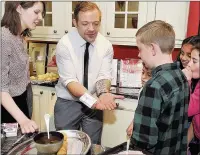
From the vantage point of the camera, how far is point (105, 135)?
2293 mm

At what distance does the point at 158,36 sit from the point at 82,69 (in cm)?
82

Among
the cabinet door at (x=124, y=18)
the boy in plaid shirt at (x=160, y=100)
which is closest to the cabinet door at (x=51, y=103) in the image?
the cabinet door at (x=124, y=18)

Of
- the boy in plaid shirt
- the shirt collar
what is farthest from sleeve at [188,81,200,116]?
the shirt collar

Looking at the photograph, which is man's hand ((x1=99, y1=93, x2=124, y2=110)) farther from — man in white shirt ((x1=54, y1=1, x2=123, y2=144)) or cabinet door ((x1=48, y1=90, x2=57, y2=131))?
cabinet door ((x1=48, y1=90, x2=57, y2=131))

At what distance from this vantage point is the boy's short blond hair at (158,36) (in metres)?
1.10

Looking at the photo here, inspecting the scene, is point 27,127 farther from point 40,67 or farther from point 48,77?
point 40,67

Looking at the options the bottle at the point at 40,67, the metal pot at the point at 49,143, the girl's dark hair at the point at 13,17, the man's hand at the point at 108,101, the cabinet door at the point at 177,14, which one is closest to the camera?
the metal pot at the point at 49,143

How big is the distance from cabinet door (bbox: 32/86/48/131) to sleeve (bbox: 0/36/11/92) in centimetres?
114

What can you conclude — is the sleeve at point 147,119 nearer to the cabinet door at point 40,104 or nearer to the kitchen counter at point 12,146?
the kitchen counter at point 12,146

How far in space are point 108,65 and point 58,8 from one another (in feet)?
2.82

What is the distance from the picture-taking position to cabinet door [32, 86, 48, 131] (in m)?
2.44

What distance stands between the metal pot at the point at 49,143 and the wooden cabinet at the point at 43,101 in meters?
1.46

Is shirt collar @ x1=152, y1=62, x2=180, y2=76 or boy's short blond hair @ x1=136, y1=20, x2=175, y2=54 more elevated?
boy's short blond hair @ x1=136, y1=20, x2=175, y2=54

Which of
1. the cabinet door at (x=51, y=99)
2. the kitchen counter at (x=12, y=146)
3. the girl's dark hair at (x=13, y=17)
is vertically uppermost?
the girl's dark hair at (x=13, y=17)
